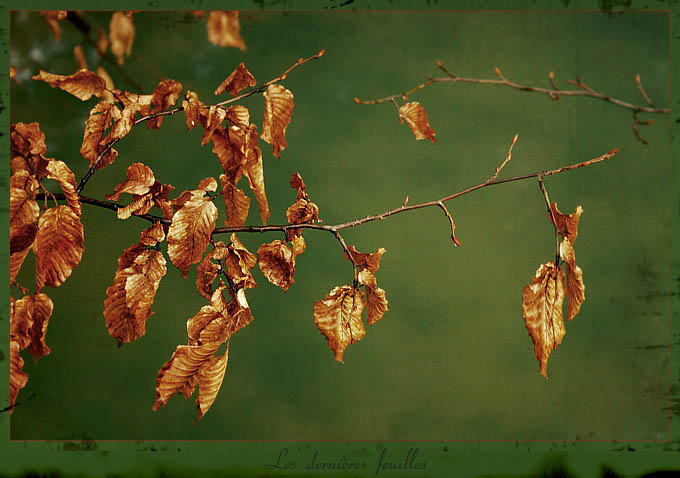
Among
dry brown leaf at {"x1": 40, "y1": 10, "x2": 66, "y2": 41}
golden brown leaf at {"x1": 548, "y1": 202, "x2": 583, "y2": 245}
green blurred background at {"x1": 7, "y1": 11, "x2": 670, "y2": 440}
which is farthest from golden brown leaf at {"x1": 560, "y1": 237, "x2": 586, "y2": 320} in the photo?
dry brown leaf at {"x1": 40, "y1": 10, "x2": 66, "y2": 41}

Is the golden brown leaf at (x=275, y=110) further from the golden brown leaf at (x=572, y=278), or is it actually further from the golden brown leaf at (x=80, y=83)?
the golden brown leaf at (x=572, y=278)

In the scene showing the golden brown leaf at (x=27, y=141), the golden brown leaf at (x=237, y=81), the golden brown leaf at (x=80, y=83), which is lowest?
the golden brown leaf at (x=27, y=141)

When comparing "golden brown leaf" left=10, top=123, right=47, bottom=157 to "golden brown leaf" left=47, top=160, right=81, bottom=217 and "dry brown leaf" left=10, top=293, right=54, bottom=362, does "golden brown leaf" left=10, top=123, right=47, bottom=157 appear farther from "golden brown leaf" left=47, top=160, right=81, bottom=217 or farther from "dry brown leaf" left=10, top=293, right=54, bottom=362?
"dry brown leaf" left=10, top=293, right=54, bottom=362

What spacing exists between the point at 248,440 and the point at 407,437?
27 cm

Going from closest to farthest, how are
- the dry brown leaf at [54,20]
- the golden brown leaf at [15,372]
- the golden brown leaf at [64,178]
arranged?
the golden brown leaf at [64,178] < the golden brown leaf at [15,372] < the dry brown leaf at [54,20]

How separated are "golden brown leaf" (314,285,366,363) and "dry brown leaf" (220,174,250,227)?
0.54 feet

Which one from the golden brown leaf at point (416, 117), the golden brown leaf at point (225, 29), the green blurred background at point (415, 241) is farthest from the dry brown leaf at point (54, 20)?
the golden brown leaf at point (416, 117)

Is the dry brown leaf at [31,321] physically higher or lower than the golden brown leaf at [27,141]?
lower

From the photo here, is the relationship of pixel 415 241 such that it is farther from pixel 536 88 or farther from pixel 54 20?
pixel 54 20

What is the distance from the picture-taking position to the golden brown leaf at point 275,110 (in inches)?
25.6

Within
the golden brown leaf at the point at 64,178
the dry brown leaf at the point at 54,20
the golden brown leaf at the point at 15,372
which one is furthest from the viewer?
the dry brown leaf at the point at 54,20

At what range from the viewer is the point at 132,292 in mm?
586

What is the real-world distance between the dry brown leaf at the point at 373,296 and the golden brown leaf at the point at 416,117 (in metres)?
0.32

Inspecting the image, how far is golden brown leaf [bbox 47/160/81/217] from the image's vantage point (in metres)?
0.56
